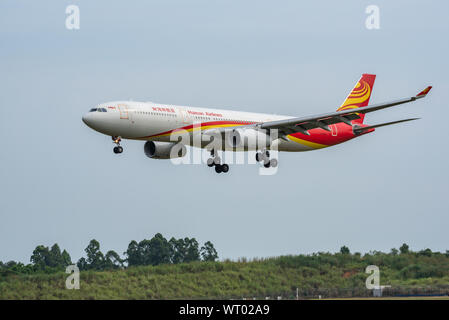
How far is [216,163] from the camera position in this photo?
69.1 meters

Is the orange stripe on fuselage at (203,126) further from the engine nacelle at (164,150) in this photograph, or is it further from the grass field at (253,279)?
the grass field at (253,279)

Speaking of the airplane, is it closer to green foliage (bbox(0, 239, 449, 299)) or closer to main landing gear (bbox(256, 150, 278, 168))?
main landing gear (bbox(256, 150, 278, 168))

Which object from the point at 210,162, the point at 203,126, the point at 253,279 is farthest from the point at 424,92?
the point at 253,279

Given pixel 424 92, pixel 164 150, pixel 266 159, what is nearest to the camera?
pixel 424 92

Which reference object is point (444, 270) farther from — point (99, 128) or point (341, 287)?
point (99, 128)

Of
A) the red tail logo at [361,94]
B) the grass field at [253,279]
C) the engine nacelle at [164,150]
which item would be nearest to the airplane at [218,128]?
the engine nacelle at [164,150]

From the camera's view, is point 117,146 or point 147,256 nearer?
point 117,146

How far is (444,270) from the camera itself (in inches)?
2680

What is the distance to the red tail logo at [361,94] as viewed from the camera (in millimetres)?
78750

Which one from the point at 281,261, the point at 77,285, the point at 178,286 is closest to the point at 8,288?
the point at 77,285

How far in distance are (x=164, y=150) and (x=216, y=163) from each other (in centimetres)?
390

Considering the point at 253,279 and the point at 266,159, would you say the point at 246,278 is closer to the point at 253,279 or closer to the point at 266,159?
the point at 253,279

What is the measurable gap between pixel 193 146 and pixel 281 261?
11150 mm

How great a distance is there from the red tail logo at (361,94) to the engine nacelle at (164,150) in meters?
16.2
